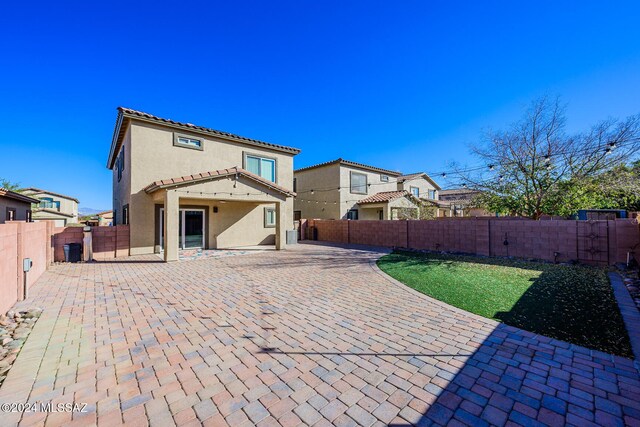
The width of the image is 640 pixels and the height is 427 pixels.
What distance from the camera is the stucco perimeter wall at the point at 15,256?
4.73 meters

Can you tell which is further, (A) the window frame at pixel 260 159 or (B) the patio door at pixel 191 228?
(A) the window frame at pixel 260 159

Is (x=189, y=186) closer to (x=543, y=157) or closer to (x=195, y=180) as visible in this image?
(x=195, y=180)

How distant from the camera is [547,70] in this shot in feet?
36.1

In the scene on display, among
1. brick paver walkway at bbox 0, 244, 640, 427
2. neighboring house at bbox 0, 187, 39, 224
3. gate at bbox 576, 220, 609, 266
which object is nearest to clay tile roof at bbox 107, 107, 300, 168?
neighboring house at bbox 0, 187, 39, 224

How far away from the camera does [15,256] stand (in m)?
5.45

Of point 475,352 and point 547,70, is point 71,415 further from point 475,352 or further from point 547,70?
point 547,70

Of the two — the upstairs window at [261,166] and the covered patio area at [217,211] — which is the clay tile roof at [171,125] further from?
the covered patio area at [217,211]

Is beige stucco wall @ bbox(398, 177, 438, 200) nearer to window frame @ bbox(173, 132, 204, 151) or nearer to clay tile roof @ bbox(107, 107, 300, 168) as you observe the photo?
clay tile roof @ bbox(107, 107, 300, 168)

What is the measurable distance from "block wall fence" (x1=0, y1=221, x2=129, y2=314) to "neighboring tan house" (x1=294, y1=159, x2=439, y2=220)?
14322 millimetres

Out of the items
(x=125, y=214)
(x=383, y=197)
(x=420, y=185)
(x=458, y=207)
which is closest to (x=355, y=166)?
(x=383, y=197)

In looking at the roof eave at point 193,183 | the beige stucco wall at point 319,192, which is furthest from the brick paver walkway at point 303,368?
the beige stucco wall at point 319,192

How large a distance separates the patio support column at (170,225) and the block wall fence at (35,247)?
3193mm

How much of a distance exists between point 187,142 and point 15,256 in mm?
9068

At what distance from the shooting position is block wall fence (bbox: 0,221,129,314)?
4.88 metres
